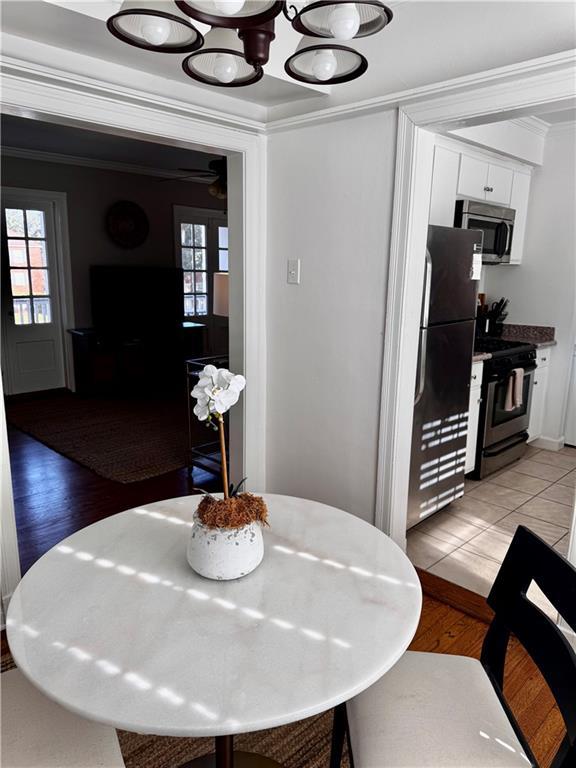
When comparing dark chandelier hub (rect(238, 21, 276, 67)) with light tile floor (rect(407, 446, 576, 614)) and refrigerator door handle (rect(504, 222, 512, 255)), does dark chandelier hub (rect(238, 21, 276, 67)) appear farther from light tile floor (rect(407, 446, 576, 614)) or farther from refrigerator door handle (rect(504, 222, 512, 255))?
refrigerator door handle (rect(504, 222, 512, 255))

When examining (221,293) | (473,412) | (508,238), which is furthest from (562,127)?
(221,293)

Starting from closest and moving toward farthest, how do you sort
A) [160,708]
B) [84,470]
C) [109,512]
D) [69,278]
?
[160,708] → [109,512] → [84,470] → [69,278]

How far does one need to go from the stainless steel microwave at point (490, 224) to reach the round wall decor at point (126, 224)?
154 inches

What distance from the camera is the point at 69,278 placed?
5816 mm

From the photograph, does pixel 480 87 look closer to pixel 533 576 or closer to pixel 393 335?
→ pixel 393 335

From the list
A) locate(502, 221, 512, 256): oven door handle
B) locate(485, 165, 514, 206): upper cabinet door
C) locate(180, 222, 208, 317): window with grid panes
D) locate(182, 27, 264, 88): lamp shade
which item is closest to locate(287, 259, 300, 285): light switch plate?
locate(182, 27, 264, 88): lamp shade

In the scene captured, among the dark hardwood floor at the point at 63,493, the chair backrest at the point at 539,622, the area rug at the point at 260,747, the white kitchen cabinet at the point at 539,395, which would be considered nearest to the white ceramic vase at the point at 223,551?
the chair backrest at the point at 539,622

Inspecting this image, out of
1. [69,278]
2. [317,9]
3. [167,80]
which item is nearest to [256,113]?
[167,80]

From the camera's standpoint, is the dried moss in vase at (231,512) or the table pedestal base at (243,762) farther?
the table pedestal base at (243,762)

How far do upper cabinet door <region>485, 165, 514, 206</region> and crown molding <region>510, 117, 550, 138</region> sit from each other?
31 centimetres

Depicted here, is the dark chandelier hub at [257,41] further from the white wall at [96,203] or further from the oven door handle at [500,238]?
the white wall at [96,203]

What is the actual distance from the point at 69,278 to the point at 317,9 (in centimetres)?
522

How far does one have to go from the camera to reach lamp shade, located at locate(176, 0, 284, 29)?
3.58ft

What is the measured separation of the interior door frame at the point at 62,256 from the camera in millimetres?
5461
